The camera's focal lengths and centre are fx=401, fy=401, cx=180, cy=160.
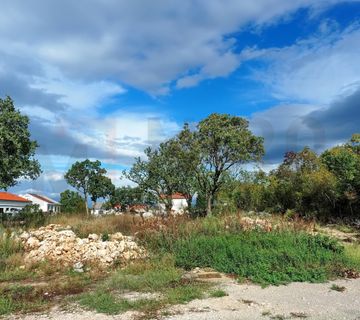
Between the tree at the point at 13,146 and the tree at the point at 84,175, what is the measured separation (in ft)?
154

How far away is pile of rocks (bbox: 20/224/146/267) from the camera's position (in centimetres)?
984

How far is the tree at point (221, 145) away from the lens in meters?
21.5

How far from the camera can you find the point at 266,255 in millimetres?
8891

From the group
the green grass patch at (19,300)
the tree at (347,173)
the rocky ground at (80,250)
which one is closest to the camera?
the green grass patch at (19,300)

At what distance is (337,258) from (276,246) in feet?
4.47

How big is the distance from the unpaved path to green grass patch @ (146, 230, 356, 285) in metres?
0.66

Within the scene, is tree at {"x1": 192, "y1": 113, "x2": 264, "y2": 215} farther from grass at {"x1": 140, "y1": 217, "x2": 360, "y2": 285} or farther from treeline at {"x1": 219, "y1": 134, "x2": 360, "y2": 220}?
grass at {"x1": 140, "y1": 217, "x2": 360, "y2": 285}

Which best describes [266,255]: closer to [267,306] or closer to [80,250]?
[267,306]

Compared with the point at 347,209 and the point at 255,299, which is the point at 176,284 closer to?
the point at 255,299

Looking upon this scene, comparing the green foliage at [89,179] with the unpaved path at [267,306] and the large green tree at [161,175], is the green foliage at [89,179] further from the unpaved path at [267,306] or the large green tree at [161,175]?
the unpaved path at [267,306]

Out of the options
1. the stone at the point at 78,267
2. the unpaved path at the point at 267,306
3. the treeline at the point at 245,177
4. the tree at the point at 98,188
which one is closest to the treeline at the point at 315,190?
the treeline at the point at 245,177

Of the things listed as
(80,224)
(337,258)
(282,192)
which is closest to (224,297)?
(337,258)

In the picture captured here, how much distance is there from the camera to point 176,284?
7.61 meters

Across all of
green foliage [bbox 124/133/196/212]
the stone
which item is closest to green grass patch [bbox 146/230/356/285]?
the stone
